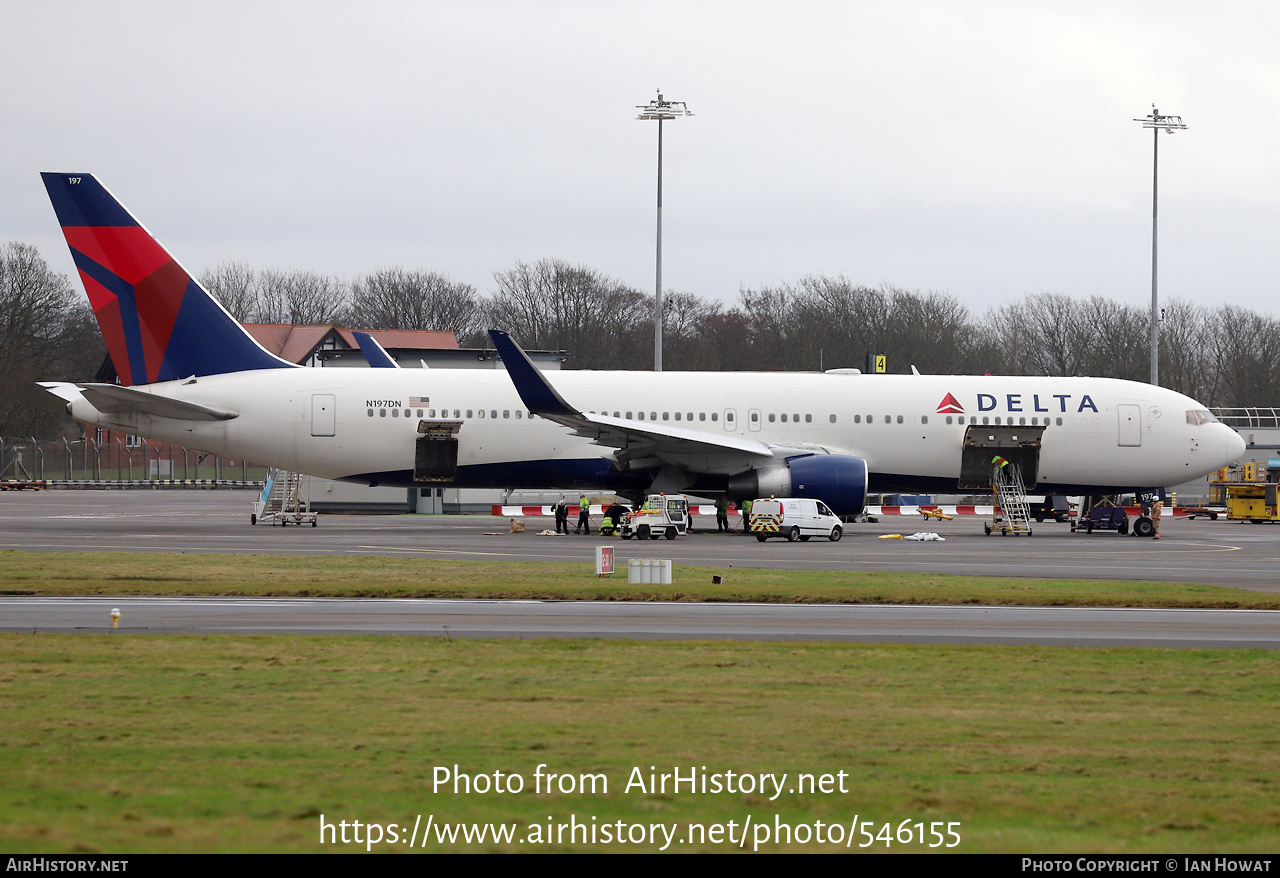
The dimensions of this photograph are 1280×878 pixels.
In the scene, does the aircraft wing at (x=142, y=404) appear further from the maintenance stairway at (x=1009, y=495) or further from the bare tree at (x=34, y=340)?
the bare tree at (x=34, y=340)

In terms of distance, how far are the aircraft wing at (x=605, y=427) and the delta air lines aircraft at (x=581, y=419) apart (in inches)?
2.7

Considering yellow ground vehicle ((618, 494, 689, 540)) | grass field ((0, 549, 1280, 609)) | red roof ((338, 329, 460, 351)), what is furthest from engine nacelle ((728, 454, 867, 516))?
red roof ((338, 329, 460, 351))

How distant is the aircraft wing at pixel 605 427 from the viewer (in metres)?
31.8

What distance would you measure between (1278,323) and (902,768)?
10180cm

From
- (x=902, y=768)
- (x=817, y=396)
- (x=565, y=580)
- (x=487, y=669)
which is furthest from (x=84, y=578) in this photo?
(x=817, y=396)

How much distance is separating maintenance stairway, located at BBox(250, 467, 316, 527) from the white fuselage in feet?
10.1

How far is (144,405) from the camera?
110 ft

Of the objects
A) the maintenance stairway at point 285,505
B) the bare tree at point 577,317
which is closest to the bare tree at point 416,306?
the bare tree at point 577,317

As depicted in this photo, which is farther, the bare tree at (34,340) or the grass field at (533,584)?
the bare tree at (34,340)

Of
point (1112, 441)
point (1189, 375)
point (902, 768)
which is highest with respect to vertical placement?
point (1189, 375)

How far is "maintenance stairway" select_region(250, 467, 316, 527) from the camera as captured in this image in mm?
38000
